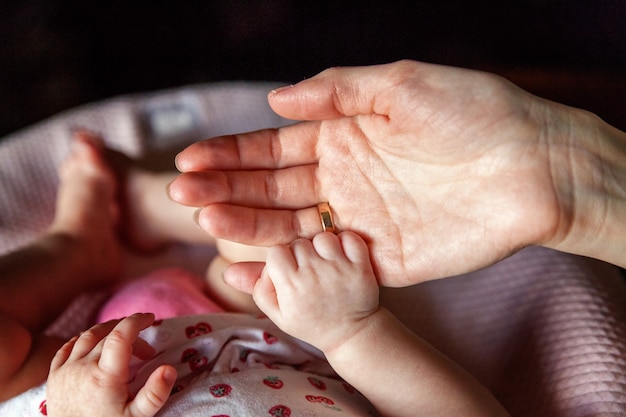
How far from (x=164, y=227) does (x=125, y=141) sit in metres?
0.19

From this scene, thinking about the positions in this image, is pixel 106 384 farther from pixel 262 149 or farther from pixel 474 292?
pixel 474 292

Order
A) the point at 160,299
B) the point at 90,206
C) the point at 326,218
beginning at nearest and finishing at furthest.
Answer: the point at 326,218 → the point at 160,299 → the point at 90,206

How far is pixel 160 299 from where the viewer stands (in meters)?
0.81

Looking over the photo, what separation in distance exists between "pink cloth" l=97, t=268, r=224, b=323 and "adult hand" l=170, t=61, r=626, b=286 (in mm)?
175

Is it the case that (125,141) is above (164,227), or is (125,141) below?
above

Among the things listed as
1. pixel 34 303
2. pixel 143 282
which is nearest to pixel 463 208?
pixel 143 282

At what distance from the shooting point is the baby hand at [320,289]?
2.11ft

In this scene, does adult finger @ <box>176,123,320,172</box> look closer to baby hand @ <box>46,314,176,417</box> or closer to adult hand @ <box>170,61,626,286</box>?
adult hand @ <box>170,61,626,286</box>

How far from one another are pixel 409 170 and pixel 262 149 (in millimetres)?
170

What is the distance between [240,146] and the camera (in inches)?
28.5

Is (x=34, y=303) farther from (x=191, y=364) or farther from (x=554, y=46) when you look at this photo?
(x=554, y=46)

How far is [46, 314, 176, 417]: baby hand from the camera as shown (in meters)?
0.60

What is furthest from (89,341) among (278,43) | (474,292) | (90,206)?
(278,43)

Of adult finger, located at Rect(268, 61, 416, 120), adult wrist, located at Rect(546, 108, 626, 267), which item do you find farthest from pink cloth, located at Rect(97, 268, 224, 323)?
adult wrist, located at Rect(546, 108, 626, 267)
